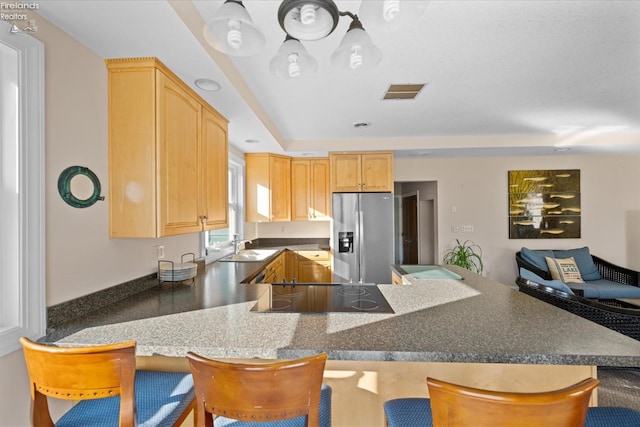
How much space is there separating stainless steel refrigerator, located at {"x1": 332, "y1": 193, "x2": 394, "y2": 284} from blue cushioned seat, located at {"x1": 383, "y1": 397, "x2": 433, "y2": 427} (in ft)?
10.5

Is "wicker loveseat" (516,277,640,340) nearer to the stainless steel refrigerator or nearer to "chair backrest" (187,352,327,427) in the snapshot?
the stainless steel refrigerator

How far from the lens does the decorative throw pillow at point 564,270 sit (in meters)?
4.03

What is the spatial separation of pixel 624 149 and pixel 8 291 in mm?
6529

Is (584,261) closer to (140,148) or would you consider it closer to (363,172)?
(363,172)

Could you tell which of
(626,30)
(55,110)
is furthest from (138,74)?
(626,30)

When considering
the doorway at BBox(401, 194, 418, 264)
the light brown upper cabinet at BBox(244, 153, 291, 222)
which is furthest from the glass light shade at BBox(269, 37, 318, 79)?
the doorway at BBox(401, 194, 418, 264)

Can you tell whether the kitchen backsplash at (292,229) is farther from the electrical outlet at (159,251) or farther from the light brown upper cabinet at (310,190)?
the electrical outlet at (159,251)

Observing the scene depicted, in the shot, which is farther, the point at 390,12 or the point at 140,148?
the point at 140,148

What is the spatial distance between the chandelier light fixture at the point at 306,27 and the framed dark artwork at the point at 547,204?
478 centimetres

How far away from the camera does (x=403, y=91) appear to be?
2621 millimetres

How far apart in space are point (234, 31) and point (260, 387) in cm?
112

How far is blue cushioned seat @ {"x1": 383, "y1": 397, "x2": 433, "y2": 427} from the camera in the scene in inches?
38.0

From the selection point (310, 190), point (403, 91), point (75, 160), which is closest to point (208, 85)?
point (75, 160)

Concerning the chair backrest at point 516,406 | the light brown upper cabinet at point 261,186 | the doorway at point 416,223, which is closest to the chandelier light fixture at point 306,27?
the chair backrest at point 516,406
